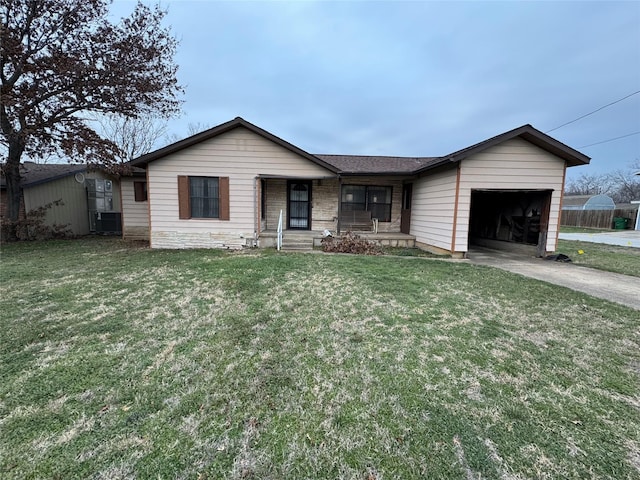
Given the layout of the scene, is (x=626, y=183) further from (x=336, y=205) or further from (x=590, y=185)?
(x=336, y=205)

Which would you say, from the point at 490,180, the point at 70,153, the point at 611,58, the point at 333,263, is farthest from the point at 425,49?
the point at 70,153

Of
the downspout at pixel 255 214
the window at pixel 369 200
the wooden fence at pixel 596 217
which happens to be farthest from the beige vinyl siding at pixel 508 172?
the wooden fence at pixel 596 217

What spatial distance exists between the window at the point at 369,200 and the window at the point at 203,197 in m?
4.78

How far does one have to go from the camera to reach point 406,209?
38.1 ft

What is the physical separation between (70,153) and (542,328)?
510 inches

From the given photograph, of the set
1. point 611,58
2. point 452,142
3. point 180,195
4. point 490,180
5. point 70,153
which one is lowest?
point 180,195

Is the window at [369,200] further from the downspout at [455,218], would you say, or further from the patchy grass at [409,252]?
the downspout at [455,218]

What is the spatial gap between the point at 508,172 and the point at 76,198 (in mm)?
16663

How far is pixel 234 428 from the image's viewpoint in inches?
80.1

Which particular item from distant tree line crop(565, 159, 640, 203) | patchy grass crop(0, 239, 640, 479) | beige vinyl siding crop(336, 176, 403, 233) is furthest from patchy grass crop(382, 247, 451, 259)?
distant tree line crop(565, 159, 640, 203)

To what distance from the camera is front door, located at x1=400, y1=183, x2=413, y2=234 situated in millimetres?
Answer: 11367

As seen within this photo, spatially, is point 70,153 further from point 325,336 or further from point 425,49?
point 425,49

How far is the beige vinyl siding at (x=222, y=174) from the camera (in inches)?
348

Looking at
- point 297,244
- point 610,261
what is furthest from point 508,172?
point 297,244
